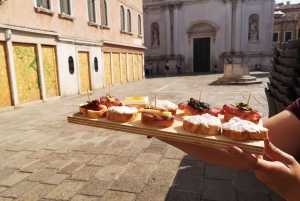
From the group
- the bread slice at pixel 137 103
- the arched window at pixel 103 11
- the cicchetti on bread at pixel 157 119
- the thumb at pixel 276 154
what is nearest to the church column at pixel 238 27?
the arched window at pixel 103 11

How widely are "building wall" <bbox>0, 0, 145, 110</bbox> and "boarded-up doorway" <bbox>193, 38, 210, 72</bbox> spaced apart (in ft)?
43.6

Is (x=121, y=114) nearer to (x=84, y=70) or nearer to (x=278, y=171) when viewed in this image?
(x=278, y=171)

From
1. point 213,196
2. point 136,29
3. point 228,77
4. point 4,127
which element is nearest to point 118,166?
point 213,196

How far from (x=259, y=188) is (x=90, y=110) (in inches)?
88.4

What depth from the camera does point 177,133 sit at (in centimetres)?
154

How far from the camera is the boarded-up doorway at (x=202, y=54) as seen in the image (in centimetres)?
2795

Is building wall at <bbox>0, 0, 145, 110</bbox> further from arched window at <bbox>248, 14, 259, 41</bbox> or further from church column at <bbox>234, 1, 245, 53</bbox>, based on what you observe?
arched window at <bbox>248, 14, 259, 41</bbox>

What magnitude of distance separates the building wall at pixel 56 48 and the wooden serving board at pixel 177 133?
3.85 metres

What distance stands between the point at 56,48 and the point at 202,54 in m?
20.5

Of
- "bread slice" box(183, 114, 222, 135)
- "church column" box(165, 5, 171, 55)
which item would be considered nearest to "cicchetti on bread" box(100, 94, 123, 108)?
"bread slice" box(183, 114, 222, 135)

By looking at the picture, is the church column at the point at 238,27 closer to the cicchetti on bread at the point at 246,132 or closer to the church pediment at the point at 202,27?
the church pediment at the point at 202,27

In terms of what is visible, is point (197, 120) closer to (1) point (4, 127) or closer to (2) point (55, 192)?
(2) point (55, 192)

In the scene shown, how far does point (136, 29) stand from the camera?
19.8 meters

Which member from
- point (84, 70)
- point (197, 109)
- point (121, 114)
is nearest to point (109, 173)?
point (121, 114)
